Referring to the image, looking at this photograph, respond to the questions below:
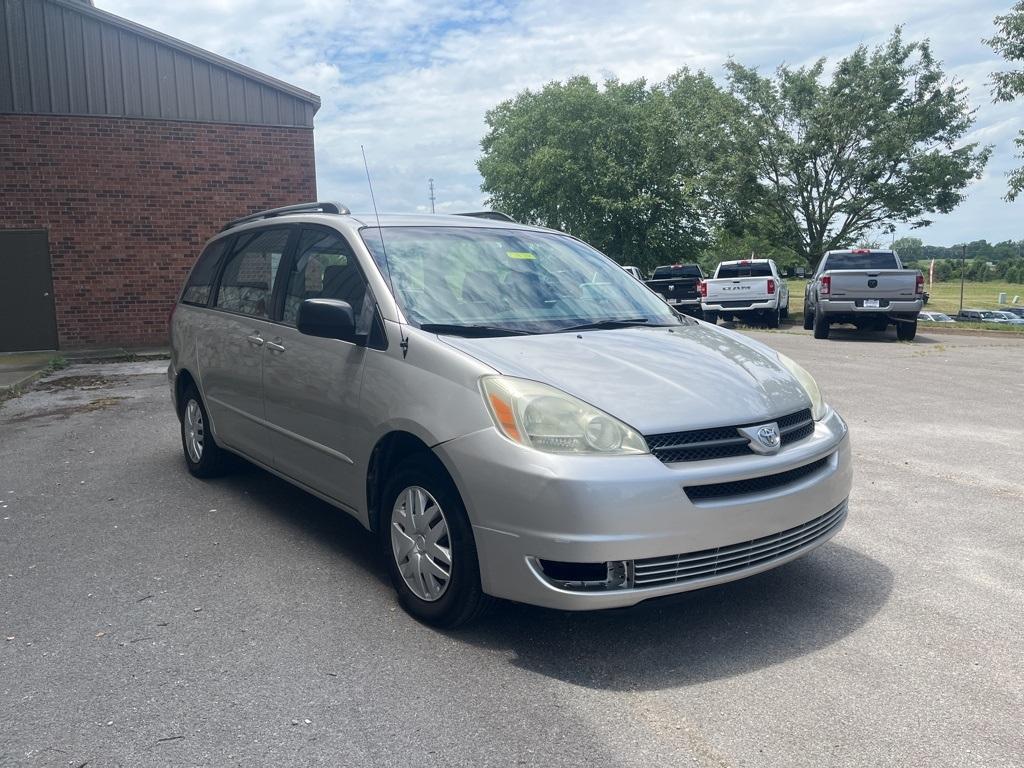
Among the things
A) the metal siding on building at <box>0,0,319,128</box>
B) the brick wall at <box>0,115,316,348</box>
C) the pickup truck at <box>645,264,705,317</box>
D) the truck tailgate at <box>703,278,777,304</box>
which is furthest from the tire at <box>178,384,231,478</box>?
the pickup truck at <box>645,264,705,317</box>

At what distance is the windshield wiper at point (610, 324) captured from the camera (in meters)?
4.27

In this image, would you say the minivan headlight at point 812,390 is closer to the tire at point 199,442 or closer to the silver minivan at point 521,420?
the silver minivan at point 521,420

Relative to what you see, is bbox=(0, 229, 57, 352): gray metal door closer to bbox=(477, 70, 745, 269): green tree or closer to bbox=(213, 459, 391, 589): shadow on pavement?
bbox=(213, 459, 391, 589): shadow on pavement

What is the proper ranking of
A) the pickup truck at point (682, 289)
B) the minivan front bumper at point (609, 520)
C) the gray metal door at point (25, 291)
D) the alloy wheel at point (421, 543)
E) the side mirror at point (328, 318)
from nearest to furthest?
1. the minivan front bumper at point (609, 520)
2. the alloy wheel at point (421, 543)
3. the side mirror at point (328, 318)
4. the gray metal door at point (25, 291)
5. the pickup truck at point (682, 289)

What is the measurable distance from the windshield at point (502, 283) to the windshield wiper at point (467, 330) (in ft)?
0.04

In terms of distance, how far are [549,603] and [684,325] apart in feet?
6.35

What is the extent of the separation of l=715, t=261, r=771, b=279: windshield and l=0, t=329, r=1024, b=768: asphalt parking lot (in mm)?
20321

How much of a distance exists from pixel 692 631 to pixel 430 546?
1107 millimetres

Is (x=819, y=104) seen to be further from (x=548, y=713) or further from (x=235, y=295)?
(x=548, y=713)

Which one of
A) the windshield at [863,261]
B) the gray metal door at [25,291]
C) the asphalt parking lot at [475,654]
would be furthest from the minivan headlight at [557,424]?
the windshield at [863,261]

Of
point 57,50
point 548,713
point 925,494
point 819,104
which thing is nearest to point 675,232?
point 819,104

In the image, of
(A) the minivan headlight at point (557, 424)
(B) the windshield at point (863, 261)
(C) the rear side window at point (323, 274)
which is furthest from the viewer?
(B) the windshield at point (863, 261)

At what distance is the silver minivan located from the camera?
3283 millimetres

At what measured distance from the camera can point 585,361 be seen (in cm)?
375
